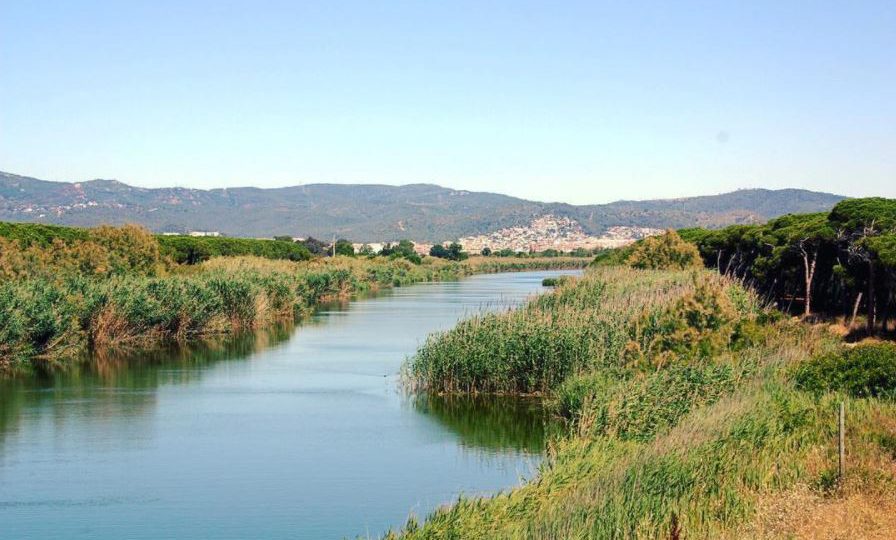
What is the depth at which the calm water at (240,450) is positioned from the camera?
609 inches

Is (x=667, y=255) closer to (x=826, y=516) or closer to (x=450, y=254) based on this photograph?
(x=826, y=516)

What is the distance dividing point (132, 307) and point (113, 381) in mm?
8427

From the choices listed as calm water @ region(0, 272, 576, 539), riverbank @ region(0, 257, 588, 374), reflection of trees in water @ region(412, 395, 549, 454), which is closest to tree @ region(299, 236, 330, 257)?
riverbank @ region(0, 257, 588, 374)

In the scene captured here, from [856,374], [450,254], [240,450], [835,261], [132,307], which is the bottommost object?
[240,450]

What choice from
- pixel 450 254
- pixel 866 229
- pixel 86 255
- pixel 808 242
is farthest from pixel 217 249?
pixel 450 254

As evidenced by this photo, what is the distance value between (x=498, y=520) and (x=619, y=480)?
1.49 metres

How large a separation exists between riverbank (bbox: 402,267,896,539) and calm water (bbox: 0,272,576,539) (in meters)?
1.41

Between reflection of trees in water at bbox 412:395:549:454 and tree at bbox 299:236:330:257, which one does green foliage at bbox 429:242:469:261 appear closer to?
tree at bbox 299:236:330:257

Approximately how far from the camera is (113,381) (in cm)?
2850

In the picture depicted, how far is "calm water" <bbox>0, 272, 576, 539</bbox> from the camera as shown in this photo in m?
15.5

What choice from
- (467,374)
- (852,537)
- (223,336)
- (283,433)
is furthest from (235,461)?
(223,336)

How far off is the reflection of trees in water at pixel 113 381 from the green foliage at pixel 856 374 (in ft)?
44.8

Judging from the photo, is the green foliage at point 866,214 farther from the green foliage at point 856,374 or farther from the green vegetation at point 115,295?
the green vegetation at point 115,295

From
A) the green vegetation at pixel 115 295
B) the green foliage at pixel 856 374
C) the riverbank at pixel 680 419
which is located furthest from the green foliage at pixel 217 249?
the green foliage at pixel 856 374
